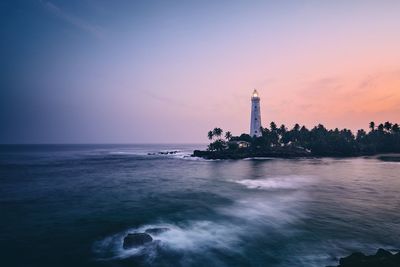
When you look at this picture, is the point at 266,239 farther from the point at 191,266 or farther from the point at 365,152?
the point at 365,152

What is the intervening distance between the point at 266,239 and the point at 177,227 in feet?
21.2

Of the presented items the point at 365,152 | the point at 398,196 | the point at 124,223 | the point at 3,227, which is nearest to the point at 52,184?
the point at 3,227

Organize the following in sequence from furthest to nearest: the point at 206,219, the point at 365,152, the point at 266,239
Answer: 1. the point at 365,152
2. the point at 206,219
3. the point at 266,239

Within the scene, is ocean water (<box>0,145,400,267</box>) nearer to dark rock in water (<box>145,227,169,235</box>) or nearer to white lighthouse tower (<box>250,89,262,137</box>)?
dark rock in water (<box>145,227,169,235</box>)

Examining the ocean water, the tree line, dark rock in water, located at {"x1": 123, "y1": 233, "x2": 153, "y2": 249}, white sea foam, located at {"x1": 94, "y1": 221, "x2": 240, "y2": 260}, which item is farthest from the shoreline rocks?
the tree line

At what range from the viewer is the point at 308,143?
354 ft

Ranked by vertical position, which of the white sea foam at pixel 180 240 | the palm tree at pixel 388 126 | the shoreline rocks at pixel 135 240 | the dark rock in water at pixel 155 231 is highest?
the palm tree at pixel 388 126

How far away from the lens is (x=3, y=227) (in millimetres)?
19094

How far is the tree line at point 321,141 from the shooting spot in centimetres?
9862

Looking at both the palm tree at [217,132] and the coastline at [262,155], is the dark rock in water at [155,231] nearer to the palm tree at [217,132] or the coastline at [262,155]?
the coastline at [262,155]

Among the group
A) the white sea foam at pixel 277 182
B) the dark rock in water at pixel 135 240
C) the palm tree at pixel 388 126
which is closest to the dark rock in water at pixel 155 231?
the dark rock in water at pixel 135 240

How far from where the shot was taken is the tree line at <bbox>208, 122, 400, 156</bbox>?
98625 mm

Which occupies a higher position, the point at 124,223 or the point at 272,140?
the point at 272,140

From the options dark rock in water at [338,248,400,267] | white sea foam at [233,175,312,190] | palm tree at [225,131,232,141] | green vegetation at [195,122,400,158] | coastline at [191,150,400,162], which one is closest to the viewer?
dark rock in water at [338,248,400,267]
